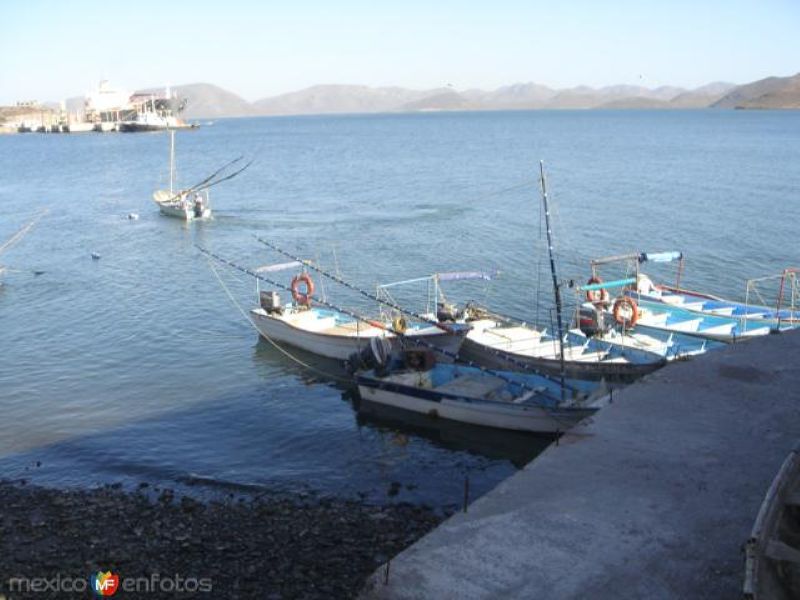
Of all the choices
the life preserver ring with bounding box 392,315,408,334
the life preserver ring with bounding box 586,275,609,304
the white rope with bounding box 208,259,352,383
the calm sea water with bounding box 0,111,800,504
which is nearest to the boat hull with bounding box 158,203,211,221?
the calm sea water with bounding box 0,111,800,504

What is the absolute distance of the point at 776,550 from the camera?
33.2 feet

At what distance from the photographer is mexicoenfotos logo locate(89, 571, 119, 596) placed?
14070 millimetres

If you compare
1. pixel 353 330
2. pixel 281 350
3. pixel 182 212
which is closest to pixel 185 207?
pixel 182 212

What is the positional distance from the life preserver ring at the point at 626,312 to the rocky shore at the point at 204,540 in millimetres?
12066

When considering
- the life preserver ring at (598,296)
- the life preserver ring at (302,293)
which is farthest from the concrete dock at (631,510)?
the life preserver ring at (302,293)

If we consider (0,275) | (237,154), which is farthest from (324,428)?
(237,154)

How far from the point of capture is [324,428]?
23406mm

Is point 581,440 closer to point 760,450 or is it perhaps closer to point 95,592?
point 760,450

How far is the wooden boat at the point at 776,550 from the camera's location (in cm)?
963

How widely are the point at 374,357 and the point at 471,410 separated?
370 cm

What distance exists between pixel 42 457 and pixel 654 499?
51.6 ft

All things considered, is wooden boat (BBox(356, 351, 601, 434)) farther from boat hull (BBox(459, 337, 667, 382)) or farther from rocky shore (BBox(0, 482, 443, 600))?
rocky shore (BBox(0, 482, 443, 600))

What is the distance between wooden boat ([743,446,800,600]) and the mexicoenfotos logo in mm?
10130

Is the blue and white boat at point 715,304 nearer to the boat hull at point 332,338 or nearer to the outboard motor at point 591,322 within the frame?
the outboard motor at point 591,322
